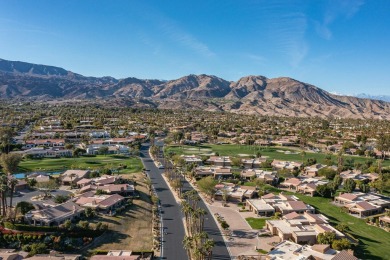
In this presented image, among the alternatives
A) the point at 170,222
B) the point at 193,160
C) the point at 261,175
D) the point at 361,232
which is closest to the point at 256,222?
the point at 170,222

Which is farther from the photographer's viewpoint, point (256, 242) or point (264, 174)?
point (264, 174)

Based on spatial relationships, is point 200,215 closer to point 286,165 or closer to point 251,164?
point 251,164

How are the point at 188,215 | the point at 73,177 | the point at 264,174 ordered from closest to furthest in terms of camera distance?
the point at 188,215 < the point at 73,177 < the point at 264,174

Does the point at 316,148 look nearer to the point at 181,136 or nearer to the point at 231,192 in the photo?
the point at 181,136

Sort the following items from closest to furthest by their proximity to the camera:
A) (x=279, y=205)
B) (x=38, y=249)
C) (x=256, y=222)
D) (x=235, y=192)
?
(x=38, y=249) → (x=256, y=222) → (x=279, y=205) → (x=235, y=192)

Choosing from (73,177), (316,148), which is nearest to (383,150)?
(316,148)

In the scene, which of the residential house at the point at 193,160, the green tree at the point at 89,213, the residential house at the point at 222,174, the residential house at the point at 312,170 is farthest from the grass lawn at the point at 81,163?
the residential house at the point at 312,170
